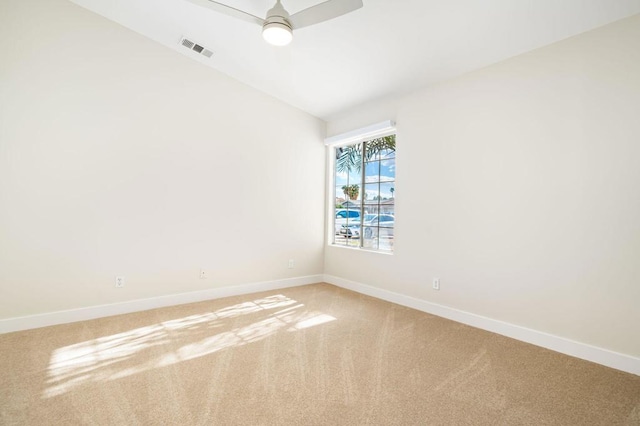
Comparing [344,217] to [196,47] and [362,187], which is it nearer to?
[362,187]

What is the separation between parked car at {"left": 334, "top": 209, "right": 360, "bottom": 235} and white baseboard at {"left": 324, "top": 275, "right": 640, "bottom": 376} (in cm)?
109

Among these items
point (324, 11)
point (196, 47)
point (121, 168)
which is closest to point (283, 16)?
point (324, 11)

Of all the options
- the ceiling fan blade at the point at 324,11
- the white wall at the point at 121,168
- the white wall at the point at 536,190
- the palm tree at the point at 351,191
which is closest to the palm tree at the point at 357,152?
the palm tree at the point at 351,191

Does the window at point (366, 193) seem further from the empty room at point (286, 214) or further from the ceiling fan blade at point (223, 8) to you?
the ceiling fan blade at point (223, 8)

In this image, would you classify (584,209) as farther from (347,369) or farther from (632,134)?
(347,369)

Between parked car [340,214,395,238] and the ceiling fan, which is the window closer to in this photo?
parked car [340,214,395,238]

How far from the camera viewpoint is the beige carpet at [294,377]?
1727mm

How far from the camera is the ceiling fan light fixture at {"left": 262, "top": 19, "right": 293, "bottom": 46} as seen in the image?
234cm

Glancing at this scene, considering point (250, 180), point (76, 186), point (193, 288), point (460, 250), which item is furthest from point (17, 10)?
point (460, 250)

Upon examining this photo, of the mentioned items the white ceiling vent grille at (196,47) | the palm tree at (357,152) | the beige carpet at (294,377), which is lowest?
the beige carpet at (294,377)

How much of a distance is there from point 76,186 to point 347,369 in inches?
123

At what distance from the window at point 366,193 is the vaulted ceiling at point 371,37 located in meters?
0.76

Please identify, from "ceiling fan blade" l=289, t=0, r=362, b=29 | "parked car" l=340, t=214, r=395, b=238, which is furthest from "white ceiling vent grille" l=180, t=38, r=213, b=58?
"parked car" l=340, t=214, r=395, b=238

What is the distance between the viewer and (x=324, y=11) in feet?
7.19
